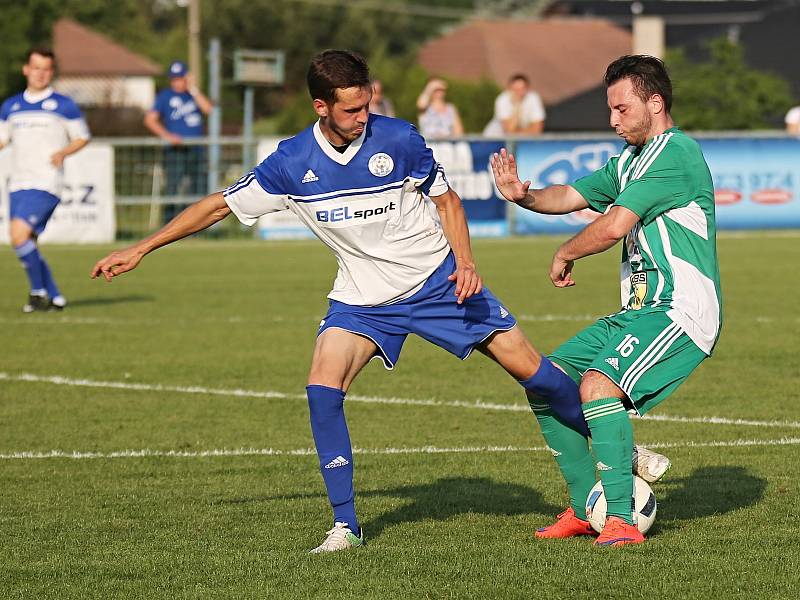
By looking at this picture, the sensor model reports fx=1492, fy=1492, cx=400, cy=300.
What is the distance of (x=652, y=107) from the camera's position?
5.73m

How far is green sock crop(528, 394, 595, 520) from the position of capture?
608 cm

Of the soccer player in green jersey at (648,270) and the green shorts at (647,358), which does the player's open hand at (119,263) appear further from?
the green shorts at (647,358)

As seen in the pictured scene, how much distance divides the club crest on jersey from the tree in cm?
2607

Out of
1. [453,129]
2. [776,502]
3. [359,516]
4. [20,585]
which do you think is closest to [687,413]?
[776,502]

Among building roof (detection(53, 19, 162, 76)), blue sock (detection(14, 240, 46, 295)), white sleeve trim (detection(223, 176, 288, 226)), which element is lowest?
blue sock (detection(14, 240, 46, 295))

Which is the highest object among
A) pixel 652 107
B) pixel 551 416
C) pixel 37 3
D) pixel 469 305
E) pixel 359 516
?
pixel 37 3

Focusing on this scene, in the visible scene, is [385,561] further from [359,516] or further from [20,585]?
[20,585]

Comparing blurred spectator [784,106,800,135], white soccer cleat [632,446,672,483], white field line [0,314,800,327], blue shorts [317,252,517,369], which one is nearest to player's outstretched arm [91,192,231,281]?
blue shorts [317,252,517,369]

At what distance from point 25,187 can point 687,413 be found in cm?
784

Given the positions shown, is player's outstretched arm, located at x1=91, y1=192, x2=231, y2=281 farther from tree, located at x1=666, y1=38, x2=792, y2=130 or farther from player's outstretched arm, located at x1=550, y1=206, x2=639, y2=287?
tree, located at x1=666, y1=38, x2=792, y2=130

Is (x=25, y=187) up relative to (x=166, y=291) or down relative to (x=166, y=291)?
up

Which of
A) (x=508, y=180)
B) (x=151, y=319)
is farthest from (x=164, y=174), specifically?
(x=508, y=180)

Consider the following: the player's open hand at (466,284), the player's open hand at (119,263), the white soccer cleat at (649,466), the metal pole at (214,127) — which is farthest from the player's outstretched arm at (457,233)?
the metal pole at (214,127)

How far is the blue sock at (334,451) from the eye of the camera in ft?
18.9
